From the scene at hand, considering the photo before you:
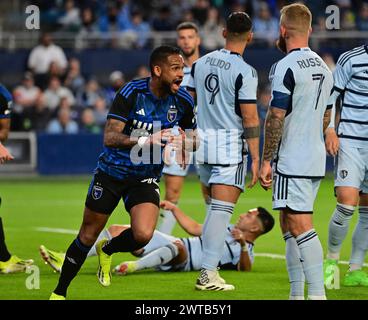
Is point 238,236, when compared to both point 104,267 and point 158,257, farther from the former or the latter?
point 104,267

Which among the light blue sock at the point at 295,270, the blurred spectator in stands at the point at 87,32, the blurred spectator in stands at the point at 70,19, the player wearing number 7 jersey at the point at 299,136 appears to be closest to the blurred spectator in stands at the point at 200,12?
the blurred spectator in stands at the point at 87,32

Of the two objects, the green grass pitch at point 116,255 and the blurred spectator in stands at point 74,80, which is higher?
the blurred spectator in stands at point 74,80

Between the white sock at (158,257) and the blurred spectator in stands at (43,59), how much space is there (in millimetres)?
15056

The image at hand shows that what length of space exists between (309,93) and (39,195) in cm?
1246

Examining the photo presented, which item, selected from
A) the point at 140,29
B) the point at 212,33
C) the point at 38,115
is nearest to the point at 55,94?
the point at 38,115

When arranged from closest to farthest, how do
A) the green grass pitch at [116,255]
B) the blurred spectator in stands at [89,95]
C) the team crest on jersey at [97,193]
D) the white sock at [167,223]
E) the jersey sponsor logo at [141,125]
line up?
the team crest on jersey at [97,193], the jersey sponsor logo at [141,125], the green grass pitch at [116,255], the white sock at [167,223], the blurred spectator in stands at [89,95]

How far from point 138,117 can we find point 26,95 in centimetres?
1628

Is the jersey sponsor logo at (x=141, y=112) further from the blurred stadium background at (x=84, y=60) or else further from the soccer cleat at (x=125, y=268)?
the blurred stadium background at (x=84, y=60)

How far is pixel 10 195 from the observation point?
1988 centimetres

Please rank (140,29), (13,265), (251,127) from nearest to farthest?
(251,127) < (13,265) < (140,29)

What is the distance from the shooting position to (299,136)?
816 cm

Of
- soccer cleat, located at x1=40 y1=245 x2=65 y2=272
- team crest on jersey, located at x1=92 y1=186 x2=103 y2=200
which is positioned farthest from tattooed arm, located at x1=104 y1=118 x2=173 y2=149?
soccer cleat, located at x1=40 y1=245 x2=65 y2=272

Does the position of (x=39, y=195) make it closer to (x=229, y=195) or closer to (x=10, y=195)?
(x=10, y=195)

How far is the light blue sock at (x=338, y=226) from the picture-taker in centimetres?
971
